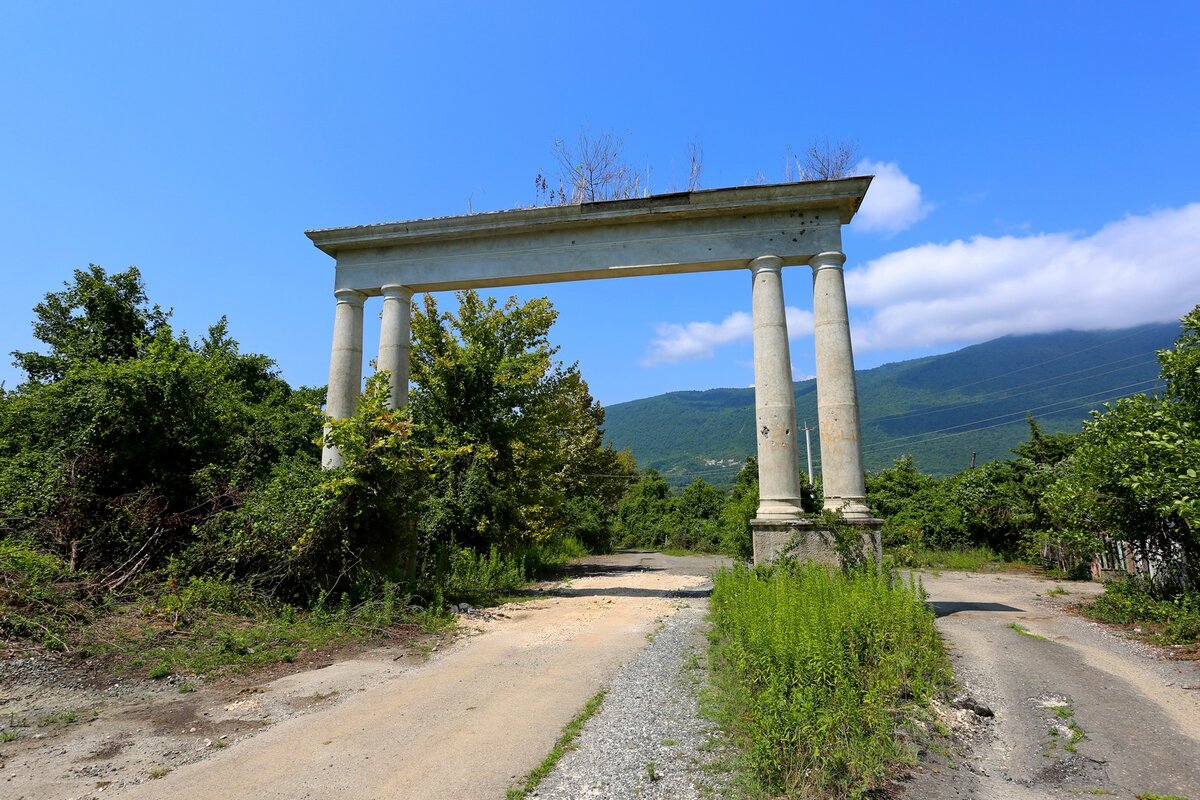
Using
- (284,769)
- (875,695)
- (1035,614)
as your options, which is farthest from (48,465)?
(1035,614)

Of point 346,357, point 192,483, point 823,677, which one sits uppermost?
point 346,357

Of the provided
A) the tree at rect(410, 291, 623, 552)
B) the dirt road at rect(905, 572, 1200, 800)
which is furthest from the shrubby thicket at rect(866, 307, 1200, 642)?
the tree at rect(410, 291, 623, 552)

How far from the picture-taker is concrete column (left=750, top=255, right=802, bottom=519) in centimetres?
1081

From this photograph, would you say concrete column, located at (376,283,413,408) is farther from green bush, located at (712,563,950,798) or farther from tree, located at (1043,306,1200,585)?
tree, located at (1043,306,1200,585)

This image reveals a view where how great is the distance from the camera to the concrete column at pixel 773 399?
10812 mm

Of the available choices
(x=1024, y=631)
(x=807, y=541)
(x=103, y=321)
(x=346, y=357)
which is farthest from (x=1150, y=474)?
→ (x=103, y=321)

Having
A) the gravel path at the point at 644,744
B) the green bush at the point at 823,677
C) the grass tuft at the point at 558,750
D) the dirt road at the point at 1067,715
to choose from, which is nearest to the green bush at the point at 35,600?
the grass tuft at the point at 558,750

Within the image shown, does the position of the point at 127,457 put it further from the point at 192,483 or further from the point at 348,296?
the point at 348,296

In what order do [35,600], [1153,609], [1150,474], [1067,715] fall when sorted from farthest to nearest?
[1153,609], [1150,474], [35,600], [1067,715]

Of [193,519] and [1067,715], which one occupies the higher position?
[193,519]

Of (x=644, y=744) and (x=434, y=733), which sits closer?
(x=644, y=744)

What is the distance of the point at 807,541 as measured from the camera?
33.7 ft

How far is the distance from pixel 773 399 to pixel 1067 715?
20.8 feet

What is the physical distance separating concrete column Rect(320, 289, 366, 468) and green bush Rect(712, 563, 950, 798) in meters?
8.47
